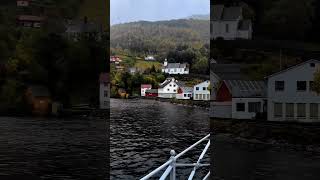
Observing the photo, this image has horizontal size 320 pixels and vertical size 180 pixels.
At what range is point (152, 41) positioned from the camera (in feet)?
24.0

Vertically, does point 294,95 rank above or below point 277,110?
above

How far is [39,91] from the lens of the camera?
34.5ft

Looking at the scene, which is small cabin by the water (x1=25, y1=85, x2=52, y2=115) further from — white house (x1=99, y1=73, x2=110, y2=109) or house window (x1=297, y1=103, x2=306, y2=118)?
house window (x1=297, y1=103, x2=306, y2=118)

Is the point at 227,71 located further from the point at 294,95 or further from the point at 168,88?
the point at 168,88

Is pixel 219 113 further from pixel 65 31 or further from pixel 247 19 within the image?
pixel 65 31

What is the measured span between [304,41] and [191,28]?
2.99 m

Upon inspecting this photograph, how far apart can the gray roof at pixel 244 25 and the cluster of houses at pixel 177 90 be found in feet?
4.37

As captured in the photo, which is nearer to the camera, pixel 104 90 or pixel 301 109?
pixel 301 109

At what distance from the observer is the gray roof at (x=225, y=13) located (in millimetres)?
4832

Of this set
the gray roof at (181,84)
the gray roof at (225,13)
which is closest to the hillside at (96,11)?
the gray roof at (181,84)

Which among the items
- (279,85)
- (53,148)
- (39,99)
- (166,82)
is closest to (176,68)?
(166,82)

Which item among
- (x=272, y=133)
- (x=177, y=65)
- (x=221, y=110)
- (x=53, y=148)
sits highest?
(x=177, y=65)

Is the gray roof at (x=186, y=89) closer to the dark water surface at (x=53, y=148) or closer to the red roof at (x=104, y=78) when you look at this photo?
the red roof at (x=104, y=78)

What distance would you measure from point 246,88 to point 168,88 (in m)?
2.24
